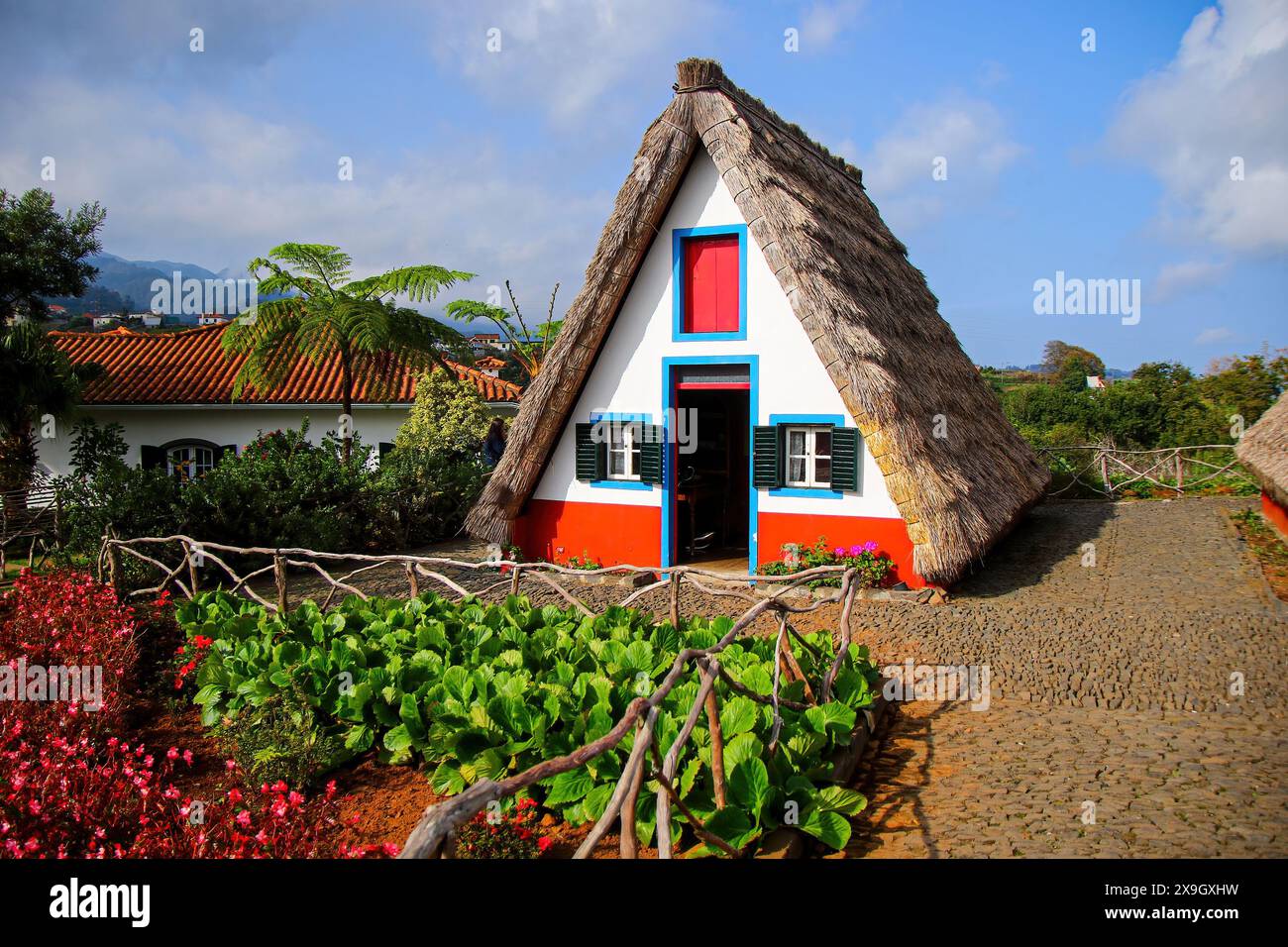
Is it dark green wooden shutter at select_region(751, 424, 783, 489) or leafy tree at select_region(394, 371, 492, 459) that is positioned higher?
leafy tree at select_region(394, 371, 492, 459)

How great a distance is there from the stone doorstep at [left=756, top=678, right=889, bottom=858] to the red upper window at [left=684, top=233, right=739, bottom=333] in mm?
5845

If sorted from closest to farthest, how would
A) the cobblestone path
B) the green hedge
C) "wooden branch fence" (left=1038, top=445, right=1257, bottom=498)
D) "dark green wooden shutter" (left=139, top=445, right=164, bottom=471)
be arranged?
1. the green hedge
2. the cobblestone path
3. "wooden branch fence" (left=1038, top=445, right=1257, bottom=498)
4. "dark green wooden shutter" (left=139, top=445, right=164, bottom=471)

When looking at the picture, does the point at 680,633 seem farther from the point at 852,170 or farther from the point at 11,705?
the point at 852,170

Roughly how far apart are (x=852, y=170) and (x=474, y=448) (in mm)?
9623

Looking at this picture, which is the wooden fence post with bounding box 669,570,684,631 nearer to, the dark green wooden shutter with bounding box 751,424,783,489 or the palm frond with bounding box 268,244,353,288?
the dark green wooden shutter with bounding box 751,424,783,489

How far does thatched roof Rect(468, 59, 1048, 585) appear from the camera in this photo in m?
9.74

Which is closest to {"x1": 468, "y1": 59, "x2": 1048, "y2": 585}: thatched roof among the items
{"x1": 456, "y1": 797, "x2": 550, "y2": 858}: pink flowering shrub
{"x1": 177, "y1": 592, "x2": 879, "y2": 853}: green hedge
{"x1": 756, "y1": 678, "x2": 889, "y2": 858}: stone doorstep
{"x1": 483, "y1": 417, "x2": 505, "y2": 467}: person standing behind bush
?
{"x1": 756, "y1": 678, "x2": 889, "y2": 858}: stone doorstep

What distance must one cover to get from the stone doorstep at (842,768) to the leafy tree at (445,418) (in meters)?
12.9

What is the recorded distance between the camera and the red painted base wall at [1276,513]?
12172mm

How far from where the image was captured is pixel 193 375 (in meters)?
21.1

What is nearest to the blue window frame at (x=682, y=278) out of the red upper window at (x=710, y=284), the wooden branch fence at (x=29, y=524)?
the red upper window at (x=710, y=284)

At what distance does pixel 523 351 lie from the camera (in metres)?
22.2

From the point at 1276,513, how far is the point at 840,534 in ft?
24.2

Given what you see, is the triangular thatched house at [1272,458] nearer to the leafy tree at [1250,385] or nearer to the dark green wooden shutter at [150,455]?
the leafy tree at [1250,385]
